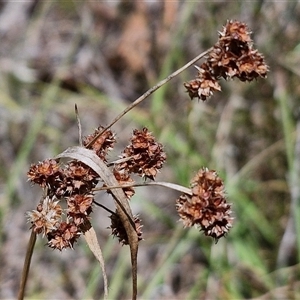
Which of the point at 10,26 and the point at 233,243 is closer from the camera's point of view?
the point at 233,243

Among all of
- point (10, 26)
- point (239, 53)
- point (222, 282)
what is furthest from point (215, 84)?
point (10, 26)

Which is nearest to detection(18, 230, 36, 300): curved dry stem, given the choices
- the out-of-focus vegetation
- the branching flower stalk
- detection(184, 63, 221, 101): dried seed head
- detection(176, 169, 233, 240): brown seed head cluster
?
the branching flower stalk

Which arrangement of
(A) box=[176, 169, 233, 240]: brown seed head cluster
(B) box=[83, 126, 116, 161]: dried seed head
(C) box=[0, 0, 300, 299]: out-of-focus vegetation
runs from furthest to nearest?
(C) box=[0, 0, 300, 299]: out-of-focus vegetation
(B) box=[83, 126, 116, 161]: dried seed head
(A) box=[176, 169, 233, 240]: brown seed head cluster

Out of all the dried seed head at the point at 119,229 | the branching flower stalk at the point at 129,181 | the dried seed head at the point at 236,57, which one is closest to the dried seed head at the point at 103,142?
the branching flower stalk at the point at 129,181

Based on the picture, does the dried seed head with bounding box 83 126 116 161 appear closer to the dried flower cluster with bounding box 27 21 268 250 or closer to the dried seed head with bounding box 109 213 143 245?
the dried flower cluster with bounding box 27 21 268 250

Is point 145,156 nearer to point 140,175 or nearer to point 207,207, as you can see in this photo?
point 140,175

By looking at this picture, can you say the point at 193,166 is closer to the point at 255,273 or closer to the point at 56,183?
the point at 255,273
